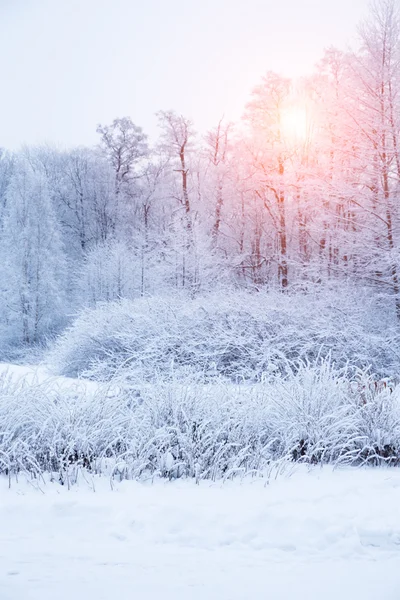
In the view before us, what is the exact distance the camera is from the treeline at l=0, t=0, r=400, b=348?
10547 millimetres

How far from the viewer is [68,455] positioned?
3582 millimetres

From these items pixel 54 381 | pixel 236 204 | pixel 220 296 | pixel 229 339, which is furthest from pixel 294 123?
pixel 54 381

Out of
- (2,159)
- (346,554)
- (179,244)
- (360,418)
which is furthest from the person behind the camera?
(2,159)

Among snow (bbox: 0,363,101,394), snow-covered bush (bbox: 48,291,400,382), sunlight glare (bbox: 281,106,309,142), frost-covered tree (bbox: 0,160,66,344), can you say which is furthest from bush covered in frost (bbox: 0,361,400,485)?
frost-covered tree (bbox: 0,160,66,344)

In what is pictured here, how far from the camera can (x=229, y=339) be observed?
8258 millimetres

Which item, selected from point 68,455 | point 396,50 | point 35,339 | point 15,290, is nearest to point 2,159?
point 15,290

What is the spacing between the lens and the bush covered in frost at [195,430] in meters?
3.68

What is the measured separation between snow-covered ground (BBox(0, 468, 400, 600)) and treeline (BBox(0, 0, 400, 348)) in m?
7.89

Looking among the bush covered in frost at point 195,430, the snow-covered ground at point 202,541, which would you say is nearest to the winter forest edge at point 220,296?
the bush covered in frost at point 195,430

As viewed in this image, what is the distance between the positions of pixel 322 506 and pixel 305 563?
27.0 inches

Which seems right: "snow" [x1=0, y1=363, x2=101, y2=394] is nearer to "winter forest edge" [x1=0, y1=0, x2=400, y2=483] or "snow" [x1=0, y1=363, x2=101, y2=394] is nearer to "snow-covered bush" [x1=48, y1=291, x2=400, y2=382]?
"winter forest edge" [x1=0, y1=0, x2=400, y2=483]

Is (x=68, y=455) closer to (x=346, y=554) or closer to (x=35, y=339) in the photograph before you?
(x=346, y=554)

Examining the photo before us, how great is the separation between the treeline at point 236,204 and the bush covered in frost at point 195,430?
642 cm

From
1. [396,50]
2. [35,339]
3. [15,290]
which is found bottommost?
[35,339]
